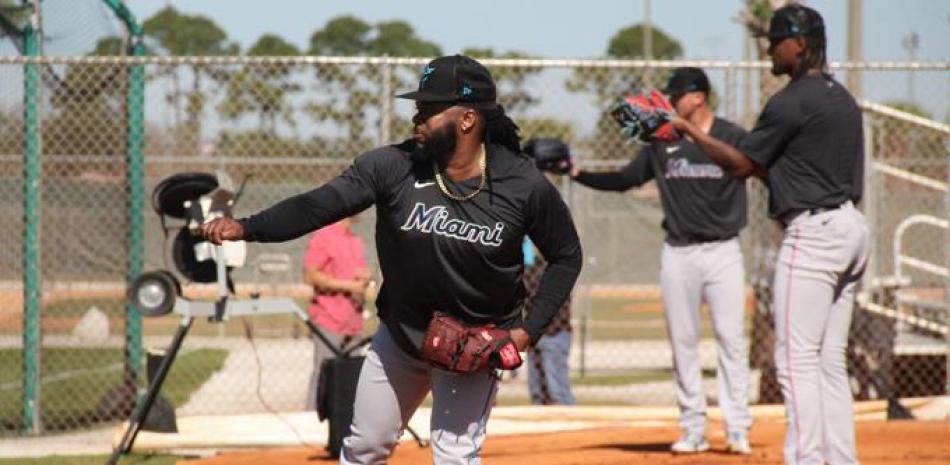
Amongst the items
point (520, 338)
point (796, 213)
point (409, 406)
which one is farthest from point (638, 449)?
point (520, 338)

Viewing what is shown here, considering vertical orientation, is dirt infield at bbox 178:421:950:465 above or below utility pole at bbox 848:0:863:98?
below

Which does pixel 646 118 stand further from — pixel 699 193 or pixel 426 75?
pixel 426 75

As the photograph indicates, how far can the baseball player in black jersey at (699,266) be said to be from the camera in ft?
28.2

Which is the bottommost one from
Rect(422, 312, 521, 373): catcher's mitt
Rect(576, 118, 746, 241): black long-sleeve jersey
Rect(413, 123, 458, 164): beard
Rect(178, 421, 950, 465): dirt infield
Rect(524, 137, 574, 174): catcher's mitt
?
Rect(178, 421, 950, 465): dirt infield

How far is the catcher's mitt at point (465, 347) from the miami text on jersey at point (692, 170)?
3.55 meters

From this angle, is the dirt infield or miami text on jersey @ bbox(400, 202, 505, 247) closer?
miami text on jersey @ bbox(400, 202, 505, 247)

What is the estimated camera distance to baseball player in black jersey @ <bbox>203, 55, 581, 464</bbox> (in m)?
5.31

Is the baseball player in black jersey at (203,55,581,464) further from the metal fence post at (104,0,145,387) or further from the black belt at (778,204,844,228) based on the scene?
the metal fence post at (104,0,145,387)

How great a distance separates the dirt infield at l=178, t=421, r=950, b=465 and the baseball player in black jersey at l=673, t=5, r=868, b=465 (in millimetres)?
1441

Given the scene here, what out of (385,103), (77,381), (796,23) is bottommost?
(77,381)

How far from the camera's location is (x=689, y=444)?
8.59 metres

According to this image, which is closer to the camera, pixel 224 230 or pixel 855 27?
pixel 224 230

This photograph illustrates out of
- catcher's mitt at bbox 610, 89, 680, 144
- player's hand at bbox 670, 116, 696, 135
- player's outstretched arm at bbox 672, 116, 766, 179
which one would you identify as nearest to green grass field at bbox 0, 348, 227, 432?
catcher's mitt at bbox 610, 89, 680, 144

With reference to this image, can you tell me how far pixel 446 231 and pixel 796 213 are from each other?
220cm
